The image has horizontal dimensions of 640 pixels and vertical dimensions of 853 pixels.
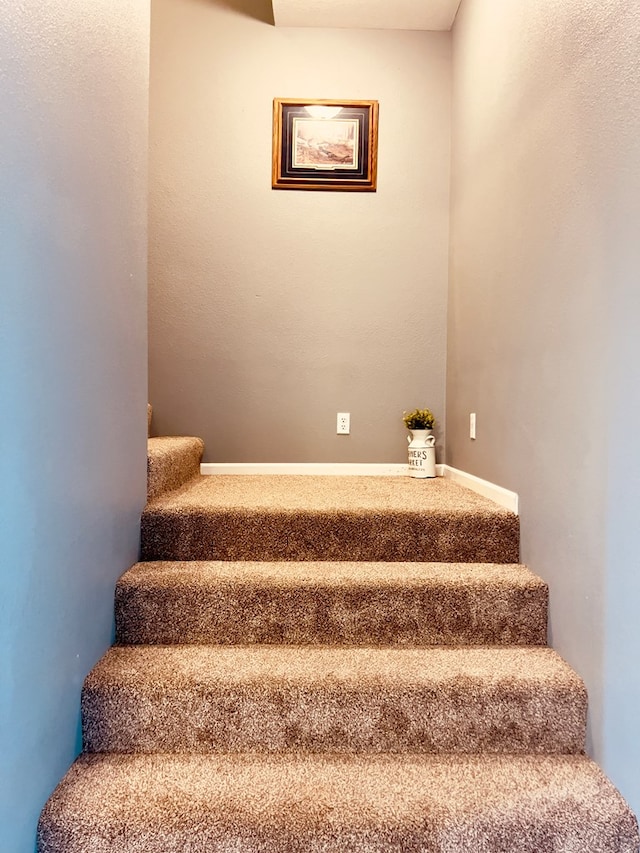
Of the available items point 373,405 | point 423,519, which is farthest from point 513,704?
point 373,405

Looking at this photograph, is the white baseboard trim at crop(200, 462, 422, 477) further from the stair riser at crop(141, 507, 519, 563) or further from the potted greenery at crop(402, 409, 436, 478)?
the stair riser at crop(141, 507, 519, 563)

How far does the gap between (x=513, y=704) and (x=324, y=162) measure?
8.03 ft

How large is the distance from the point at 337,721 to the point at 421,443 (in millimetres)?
A: 1534

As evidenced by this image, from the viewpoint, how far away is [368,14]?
2535 mm

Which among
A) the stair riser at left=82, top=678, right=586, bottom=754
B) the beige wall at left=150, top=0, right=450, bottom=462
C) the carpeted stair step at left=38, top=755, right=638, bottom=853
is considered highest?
the beige wall at left=150, top=0, right=450, bottom=462

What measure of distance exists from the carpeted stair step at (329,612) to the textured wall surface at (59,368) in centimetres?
13

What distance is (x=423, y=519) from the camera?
67.5 inches

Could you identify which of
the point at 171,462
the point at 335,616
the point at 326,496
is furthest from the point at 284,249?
the point at 335,616

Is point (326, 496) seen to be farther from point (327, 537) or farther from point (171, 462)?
point (171, 462)

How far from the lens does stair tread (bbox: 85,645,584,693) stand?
126 cm

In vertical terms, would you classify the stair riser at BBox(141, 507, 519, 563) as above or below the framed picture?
below

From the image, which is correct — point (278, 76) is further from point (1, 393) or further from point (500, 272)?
point (1, 393)

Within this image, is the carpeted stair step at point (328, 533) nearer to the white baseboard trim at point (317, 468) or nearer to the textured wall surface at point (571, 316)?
the textured wall surface at point (571, 316)

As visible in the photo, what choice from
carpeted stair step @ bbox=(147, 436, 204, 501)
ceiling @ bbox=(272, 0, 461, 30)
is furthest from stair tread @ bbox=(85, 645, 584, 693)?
ceiling @ bbox=(272, 0, 461, 30)
